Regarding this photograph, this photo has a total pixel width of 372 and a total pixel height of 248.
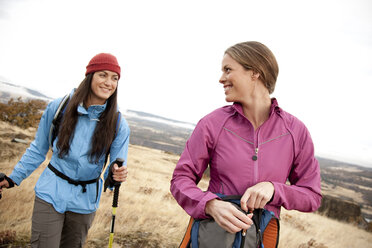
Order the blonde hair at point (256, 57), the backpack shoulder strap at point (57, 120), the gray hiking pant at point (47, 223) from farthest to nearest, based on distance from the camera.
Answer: the backpack shoulder strap at point (57, 120)
the gray hiking pant at point (47, 223)
the blonde hair at point (256, 57)

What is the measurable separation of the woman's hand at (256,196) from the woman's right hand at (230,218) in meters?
0.07

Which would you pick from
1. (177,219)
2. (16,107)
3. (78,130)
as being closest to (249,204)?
(78,130)

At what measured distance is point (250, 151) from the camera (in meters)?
1.56

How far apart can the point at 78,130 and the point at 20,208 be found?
4.24 meters

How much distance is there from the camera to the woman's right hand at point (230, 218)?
131cm

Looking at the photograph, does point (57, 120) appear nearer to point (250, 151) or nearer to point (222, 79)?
point (222, 79)

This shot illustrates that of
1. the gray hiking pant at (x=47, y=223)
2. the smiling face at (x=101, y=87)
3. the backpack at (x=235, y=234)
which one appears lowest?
the gray hiking pant at (x=47, y=223)

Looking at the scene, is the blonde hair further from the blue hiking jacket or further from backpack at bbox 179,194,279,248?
the blue hiking jacket

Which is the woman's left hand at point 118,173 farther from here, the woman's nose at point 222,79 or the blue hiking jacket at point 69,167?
the woman's nose at point 222,79

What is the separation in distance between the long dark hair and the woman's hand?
1.69 metres

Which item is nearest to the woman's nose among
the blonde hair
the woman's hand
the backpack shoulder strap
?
the blonde hair

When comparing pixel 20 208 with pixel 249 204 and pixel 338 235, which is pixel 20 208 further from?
pixel 338 235

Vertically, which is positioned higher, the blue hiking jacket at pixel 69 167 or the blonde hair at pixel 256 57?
the blonde hair at pixel 256 57

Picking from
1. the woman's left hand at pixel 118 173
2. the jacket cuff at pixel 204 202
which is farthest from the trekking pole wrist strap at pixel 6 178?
the jacket cuff at pixel 204 202
